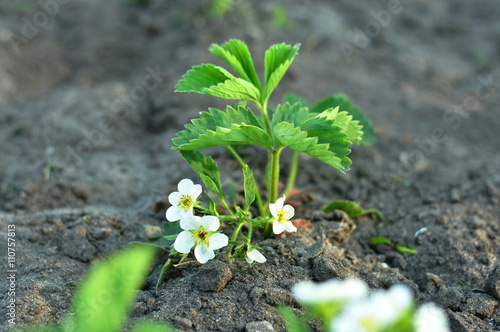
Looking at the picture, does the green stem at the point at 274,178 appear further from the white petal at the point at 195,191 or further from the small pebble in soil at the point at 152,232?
the small pebble in soil at the point at 152,232

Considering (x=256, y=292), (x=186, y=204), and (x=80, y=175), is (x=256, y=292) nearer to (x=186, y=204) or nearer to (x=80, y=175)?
(x=186, y=204)

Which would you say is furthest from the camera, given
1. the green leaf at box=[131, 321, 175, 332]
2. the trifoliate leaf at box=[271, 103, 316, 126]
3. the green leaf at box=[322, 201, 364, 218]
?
the green leaf at box=[322, 201, 364, 218]

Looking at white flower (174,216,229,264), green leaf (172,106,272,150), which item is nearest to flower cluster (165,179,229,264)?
white flower (174,216,229,264)

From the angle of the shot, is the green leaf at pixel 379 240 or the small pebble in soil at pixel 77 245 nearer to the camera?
the small pebble in soil at pixel 77 245

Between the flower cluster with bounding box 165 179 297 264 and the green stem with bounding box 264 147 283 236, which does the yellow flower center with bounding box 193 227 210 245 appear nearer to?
the flower cluster with bounding box 165 179 297 264

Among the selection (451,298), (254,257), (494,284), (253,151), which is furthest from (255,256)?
(253,151)

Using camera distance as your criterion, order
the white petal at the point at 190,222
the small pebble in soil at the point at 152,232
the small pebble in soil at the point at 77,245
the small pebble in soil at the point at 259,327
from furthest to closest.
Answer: the small pebble in soil at the point at 152,232 < the small pebble in soil at the point at 77,245 < the white petal at the point at 190,222 < the small pebble in soil at the point at 259,327

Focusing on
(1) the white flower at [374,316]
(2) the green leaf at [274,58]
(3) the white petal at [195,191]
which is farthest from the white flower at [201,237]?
(1) the white flower at [374,316]

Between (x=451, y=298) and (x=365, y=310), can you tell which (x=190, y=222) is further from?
(x=451, y=298)
